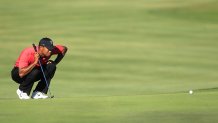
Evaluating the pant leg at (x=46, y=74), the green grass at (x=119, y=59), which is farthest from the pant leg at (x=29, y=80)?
the green grass at (x=119, y=59)

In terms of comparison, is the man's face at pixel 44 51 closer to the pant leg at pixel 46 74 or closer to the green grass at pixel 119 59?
the pant leg at pixel 46 74

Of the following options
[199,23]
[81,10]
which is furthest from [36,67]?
[81,10]

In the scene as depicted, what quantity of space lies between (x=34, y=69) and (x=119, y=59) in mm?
6579

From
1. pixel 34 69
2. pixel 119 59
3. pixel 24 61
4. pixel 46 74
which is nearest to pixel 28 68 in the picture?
pixel 24 61

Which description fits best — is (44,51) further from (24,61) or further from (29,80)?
(29,80)

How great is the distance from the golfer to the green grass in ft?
1.07

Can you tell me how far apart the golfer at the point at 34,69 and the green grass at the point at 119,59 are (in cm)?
33

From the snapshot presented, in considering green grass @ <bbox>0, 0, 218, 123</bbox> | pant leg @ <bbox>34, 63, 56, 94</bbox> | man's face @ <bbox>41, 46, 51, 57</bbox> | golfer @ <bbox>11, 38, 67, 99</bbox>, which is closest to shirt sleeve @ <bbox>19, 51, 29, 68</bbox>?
golfer @ <bbox>11, 38, 67, 99</bbox>

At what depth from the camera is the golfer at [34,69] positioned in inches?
445

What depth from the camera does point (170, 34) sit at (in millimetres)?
22078

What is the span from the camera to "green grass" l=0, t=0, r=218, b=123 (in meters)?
8.49

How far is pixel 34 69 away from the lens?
457 inches

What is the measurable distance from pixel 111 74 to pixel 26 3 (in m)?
13.4

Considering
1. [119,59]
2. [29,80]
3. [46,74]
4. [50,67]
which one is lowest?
[29,80]
